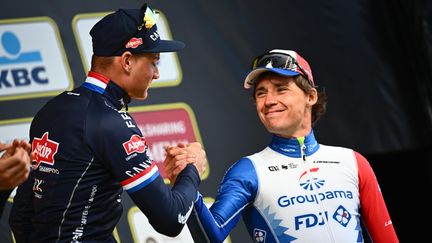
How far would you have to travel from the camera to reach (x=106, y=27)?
275 centimetres

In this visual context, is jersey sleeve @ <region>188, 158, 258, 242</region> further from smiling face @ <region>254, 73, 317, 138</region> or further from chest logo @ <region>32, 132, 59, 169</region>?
chest logo @ <region>32, 132, 59, 169</region>

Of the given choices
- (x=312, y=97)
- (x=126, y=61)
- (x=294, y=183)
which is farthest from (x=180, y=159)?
(x=312, y=97)

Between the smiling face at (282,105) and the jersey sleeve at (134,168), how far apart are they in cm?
62

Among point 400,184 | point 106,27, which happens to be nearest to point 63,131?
point 106,27

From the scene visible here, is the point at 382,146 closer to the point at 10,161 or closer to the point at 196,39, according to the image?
the point at 196,39

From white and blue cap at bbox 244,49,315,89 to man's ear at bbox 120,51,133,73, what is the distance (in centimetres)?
57

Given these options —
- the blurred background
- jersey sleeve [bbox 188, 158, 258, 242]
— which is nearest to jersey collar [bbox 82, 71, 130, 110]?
jersey sleeve [bbox 188, 158, 258, 242]

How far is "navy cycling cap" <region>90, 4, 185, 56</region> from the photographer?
2.71m

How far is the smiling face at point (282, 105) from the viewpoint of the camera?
10.2ft

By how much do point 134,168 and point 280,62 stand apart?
80cm

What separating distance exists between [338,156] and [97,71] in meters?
0.96

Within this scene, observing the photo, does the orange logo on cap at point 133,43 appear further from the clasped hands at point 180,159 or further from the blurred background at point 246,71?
the blurred background at point 246,71

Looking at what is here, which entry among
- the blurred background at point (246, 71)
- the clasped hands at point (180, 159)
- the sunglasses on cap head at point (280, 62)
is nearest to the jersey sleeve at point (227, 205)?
the clasped hands at point (180, 159)

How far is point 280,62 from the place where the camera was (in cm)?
315
